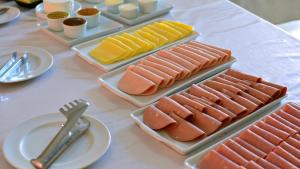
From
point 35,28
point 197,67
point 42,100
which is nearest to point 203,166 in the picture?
point 197,67

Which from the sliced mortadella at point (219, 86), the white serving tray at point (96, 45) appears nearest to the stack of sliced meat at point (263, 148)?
the sliced mortadella at point (219, 86)

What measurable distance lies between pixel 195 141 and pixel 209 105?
0.09 metres

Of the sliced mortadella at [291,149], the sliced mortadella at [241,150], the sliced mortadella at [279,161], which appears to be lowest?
the sliced mortadella at [241,150]

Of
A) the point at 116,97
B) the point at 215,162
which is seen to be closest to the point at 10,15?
the point at 116,97

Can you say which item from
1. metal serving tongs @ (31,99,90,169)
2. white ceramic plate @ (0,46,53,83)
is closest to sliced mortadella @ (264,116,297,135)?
metal serving tongs @ (31,99,90,169)

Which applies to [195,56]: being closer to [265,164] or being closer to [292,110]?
[292,110]

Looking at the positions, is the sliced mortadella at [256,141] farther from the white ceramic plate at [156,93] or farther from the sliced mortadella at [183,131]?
the white ceramic plate at [156,93]

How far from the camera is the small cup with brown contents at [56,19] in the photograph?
1.33 meters

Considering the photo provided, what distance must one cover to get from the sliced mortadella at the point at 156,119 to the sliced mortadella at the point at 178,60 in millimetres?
188

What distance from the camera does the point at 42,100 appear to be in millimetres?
1051

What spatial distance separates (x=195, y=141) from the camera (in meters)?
0.88

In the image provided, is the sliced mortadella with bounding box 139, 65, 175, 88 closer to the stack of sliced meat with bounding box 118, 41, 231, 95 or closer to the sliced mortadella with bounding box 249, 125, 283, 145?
the stack of sliced meat with bounding box 118, 41, 231, 95

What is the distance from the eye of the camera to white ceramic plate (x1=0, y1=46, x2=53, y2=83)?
1.12 m

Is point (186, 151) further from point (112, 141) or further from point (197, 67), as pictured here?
point (197, 67)
